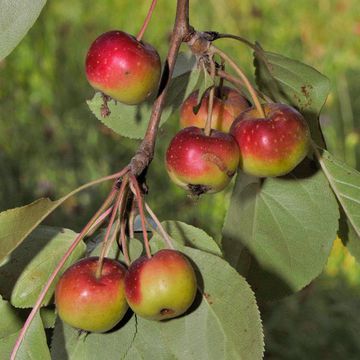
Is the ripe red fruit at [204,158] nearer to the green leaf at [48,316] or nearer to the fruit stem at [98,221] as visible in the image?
the fruit stem at [98,221]

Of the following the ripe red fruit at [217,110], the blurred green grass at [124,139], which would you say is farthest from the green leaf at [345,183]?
the blurred green grass at [124,139]

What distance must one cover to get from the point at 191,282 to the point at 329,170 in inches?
13.4

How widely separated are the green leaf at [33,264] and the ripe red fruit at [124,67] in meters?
0.19

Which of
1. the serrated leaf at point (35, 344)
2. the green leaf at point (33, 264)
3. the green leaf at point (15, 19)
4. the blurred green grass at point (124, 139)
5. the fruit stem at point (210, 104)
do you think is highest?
the green leaf at point (15, 19)

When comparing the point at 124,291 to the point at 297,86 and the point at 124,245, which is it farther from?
the point at 297,86

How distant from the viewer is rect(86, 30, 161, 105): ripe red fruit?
0.91 meters

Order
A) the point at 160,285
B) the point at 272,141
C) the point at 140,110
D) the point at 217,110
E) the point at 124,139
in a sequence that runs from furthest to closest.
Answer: the point at 124,139, the point at 140,110, the point at 217,110, the point at 272,141, the point at 160,285

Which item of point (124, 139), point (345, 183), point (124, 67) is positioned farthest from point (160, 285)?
point (124, 139)

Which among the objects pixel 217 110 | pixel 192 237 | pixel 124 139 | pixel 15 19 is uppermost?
pixel 15 19

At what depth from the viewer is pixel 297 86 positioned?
111cm

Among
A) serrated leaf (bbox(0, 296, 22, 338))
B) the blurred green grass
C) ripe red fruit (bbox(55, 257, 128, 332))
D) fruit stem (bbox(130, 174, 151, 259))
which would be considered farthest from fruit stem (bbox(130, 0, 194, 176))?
the blurred green grass

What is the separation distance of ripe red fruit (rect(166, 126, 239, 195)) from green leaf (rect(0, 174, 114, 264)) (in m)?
0.11

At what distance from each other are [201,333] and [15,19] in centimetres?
42

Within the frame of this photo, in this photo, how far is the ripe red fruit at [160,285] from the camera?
80 centimetres
